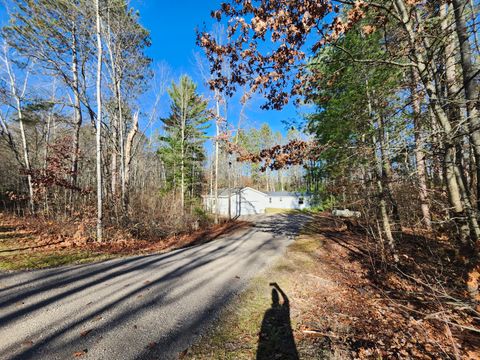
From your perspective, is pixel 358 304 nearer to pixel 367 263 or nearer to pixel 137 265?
pixel 367 263

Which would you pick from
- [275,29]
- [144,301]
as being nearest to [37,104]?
[144,301]

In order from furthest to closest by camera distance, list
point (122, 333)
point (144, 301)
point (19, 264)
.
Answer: point (19, 264) < point (144, 301) < point (122, 333)

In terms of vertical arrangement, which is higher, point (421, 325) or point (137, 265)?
point (137, 265)

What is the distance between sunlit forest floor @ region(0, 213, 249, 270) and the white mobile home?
49.1 ft

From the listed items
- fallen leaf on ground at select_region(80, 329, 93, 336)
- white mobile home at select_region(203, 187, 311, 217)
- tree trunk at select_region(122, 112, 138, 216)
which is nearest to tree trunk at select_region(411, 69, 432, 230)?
fallen leaf on ground at select_region(80, 329, 93, 336)

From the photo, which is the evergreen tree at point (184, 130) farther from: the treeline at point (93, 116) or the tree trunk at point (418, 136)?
the tree trunk at point (418, 136)

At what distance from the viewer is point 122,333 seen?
286 cm

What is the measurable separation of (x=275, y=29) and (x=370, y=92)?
184 inches

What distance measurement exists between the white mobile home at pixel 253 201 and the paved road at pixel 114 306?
18.4 meters

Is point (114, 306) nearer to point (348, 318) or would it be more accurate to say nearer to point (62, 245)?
point (348, 318)

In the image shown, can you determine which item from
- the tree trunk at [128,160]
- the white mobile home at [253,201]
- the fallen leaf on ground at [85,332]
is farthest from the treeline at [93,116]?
the white mobile home at [253,201]

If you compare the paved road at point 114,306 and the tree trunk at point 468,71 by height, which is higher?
the tree trunk at point 468,71

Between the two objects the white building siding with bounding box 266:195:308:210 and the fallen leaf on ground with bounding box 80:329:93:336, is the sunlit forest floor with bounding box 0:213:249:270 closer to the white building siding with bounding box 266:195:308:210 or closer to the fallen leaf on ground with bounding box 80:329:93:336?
the fallen leaf on ground with bounding box 80:329:93:336

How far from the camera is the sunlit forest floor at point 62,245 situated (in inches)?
219
